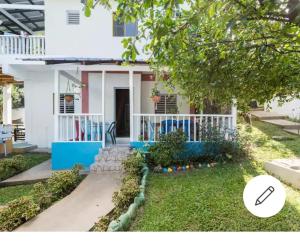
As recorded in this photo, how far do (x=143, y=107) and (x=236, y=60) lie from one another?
9.37 metres

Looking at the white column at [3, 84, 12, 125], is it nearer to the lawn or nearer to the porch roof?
the porch roof

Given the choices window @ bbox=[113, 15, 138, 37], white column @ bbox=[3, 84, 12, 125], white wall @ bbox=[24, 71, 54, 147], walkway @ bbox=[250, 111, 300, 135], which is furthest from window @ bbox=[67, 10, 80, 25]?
walkway @ bbox=[250, 111, 300, 135]

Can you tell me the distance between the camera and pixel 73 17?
13.4 metres

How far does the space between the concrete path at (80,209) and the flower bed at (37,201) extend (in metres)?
0.15

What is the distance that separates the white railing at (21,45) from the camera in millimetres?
12906

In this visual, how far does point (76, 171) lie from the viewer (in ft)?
26.4

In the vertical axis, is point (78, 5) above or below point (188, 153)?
above

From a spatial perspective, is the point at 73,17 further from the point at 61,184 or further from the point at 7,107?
the point at 61,184

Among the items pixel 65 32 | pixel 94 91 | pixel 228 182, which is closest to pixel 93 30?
pixel 65 32

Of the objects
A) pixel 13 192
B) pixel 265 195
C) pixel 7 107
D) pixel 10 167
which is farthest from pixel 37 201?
pixel 7 107

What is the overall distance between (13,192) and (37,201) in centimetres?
191

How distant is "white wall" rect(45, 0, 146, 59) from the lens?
13109mm
